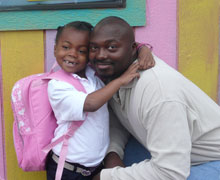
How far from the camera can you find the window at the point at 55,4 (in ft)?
5.64

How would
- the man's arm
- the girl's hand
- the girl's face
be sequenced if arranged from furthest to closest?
the girl's face → the girl's hand → the man's arm

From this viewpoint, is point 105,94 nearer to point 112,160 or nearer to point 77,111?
point 77,111

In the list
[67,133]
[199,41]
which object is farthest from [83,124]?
[199,41]

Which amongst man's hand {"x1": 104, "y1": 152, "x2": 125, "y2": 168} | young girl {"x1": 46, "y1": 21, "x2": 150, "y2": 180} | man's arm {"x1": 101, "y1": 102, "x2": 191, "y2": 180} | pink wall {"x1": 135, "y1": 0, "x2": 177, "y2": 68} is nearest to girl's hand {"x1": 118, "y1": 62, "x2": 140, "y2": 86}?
young girl {"x1": 46, "y1": 21, "x2": 150, "y2": 180}

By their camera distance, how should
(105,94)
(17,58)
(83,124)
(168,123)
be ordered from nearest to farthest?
1. (168,123)
2. (105,94)
3. (83,124)
4. (17,58)

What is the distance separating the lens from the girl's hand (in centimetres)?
147

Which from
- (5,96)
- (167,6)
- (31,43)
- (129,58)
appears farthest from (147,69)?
(5,96)

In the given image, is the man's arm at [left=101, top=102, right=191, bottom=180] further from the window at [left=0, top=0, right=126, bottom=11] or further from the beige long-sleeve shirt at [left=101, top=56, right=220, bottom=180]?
the window at [left=0, top=0, right=126, bottom=11]

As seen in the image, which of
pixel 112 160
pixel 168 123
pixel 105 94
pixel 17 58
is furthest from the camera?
pixel 17 58

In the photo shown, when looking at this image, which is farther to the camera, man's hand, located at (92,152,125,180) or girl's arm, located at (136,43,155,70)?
man's hand, located at (92,152,125,180)

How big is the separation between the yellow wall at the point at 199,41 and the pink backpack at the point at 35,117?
0.66 m

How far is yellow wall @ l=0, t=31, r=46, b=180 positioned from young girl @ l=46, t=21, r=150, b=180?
0.19m

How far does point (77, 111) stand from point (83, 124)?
0.41 ft

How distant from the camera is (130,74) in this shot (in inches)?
58.6
